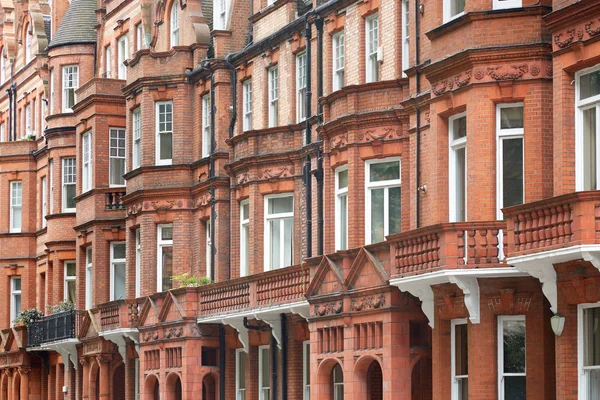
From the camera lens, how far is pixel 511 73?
32.6 metres

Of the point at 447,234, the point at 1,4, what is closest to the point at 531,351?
the point at 447,234

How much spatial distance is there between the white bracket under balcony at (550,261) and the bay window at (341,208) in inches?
406

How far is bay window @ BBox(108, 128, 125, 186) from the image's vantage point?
59.4m

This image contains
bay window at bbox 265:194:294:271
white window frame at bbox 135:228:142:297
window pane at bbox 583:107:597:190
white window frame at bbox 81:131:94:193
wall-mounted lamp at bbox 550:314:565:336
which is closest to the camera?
window pane at bbox 583:107:597:190

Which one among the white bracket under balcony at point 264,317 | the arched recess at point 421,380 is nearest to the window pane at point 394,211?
the arched recess at point 421,380

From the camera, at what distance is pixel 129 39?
5925 centimetres

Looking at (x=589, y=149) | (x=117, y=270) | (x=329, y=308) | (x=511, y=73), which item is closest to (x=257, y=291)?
(x=329, y=308)

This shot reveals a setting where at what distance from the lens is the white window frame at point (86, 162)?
60219 millimetres

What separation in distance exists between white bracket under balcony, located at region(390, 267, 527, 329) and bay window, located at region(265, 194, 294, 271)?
38.4 feet

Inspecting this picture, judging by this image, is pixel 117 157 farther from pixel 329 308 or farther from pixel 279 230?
pixel 329 308

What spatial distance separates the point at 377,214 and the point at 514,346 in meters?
7.64

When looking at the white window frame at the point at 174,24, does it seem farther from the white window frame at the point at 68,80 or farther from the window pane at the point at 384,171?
the window pane at the point at 384,171

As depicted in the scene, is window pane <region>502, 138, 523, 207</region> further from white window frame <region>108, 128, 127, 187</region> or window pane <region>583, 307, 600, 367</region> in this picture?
white window frame <region>108, 128, 127, 187</region>

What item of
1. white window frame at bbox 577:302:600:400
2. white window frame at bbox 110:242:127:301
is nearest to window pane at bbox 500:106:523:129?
white window frame at bbox 577:302:600:400
